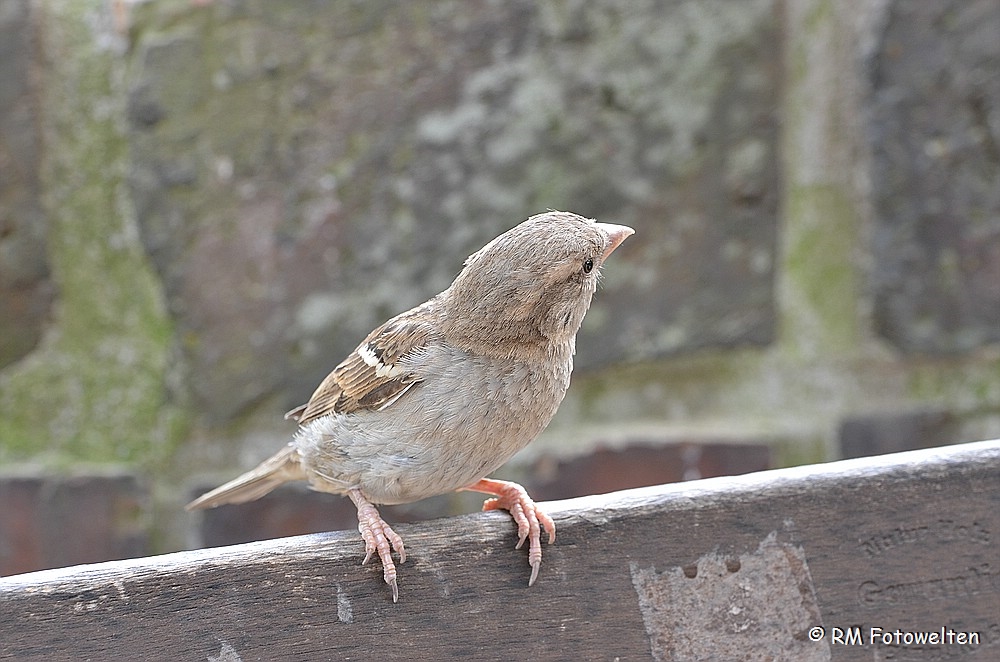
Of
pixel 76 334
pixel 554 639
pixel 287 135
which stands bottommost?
pixel 554 639

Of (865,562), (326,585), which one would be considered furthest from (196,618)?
(865,562)

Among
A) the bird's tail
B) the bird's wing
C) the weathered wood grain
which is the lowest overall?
the weathered wood grain

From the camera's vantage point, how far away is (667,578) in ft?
4.05

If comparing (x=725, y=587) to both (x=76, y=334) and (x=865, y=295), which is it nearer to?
(x=865, y=295)

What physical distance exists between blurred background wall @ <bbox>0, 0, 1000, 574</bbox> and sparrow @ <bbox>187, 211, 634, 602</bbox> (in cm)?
36

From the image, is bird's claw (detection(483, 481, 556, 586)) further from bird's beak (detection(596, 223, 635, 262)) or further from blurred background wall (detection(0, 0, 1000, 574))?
blurred background wall (detection(0, 0, 1000, 574))

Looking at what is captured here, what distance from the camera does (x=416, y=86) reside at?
5.99 ft

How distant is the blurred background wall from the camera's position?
1765mm

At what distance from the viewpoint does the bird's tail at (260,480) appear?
5.43 ft

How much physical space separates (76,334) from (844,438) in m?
1.27

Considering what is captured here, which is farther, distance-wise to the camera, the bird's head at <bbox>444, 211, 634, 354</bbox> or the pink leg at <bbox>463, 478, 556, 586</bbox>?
the bird's head at <bbox>444, 211, 634, 354</bbox>

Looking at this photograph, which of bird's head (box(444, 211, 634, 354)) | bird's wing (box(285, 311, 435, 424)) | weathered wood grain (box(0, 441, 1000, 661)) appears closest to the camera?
weathered wood grain (box(0, 441, 1000, 661))

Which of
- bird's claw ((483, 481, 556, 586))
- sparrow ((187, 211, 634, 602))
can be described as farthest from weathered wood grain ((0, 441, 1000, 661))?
sparrow ((187, 211, 634, 602))

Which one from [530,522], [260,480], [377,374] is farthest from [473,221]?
[530,522]
